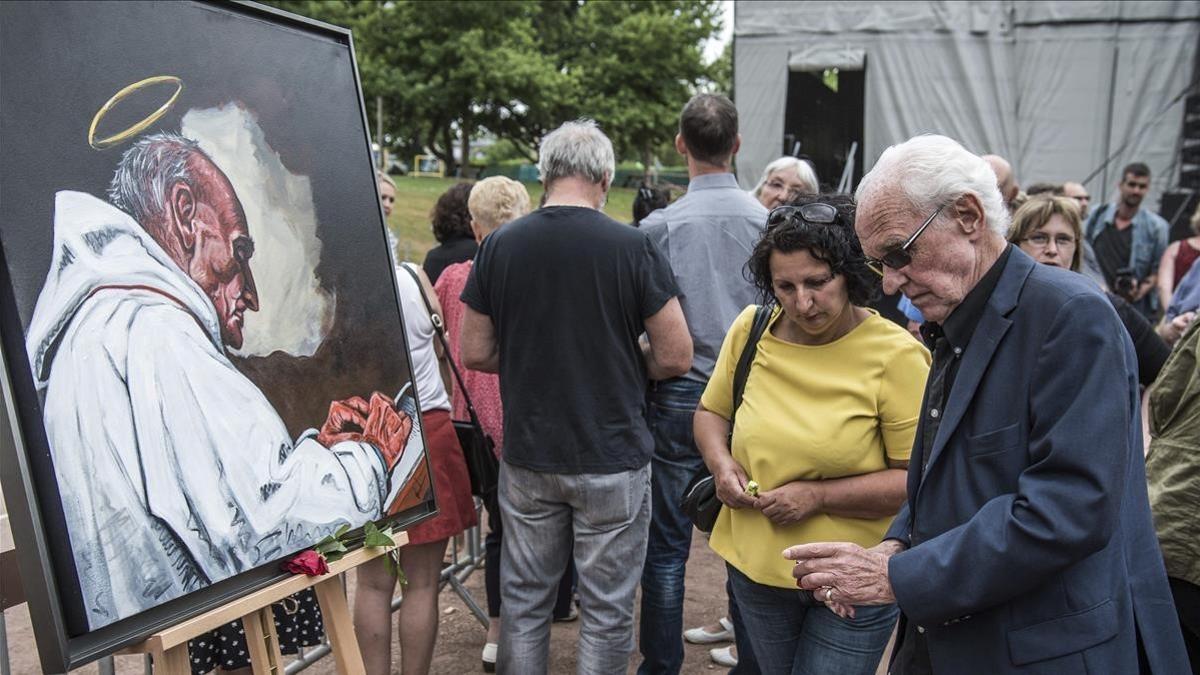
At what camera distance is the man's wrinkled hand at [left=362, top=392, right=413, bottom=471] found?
104 inches

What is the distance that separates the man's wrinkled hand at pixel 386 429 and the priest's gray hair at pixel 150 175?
78cm

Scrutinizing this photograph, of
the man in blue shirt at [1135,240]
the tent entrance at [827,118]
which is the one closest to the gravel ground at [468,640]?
the man in blue shirt at [1135,240]

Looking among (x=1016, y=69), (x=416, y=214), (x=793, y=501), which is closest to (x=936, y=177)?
(x=793, y=501)

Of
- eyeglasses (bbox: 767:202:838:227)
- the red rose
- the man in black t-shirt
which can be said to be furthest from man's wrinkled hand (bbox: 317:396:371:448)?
eyeglasses (bbox: 767:202:838:227)

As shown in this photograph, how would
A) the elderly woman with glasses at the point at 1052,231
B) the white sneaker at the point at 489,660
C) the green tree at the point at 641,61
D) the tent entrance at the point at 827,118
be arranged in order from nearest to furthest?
1. the elderly woman with glasses at the point at 1052,231
2. the white sneaker at the point at 489,660
3. the tent entrance at the point at 827,118
4. the green tree at the point at 641,61

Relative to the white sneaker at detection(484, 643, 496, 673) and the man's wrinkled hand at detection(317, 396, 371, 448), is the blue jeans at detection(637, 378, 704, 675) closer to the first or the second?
the white sneaker at detection(484, 643, 496, 673)

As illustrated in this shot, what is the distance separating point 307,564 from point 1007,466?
4.91 ft

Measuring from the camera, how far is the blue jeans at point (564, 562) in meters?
3.19

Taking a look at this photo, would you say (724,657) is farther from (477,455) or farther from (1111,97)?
(1111,97)

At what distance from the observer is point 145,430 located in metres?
1.95

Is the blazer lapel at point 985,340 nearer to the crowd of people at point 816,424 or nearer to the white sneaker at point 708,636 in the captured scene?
the crowd of people at point 816,424

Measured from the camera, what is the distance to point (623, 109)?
32.2 metres

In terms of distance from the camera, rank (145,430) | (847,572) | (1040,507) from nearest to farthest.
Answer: (1040,507)
(847,572)
(145,430)

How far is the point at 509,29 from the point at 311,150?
2927 cm
